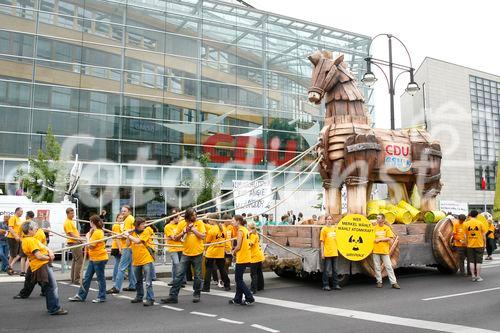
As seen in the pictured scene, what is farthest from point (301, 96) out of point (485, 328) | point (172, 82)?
point (485, 328)

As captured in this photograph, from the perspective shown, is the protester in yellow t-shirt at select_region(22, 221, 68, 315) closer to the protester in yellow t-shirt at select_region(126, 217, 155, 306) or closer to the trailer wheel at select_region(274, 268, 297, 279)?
the protester in yellow t-shirt at select_region(126, 217, 155, 306)

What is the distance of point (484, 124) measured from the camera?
46688 millimetres

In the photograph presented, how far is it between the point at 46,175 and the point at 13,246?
29.6ft

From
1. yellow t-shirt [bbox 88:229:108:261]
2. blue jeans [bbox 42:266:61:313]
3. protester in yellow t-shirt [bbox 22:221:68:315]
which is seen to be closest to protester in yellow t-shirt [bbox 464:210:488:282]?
yellow t-shirt [bbox 88:229:108:261]

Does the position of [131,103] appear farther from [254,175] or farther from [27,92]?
[254,175]

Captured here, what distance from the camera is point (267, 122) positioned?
3164cm

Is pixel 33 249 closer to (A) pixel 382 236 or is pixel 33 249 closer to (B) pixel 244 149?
(A) pixel 382 236

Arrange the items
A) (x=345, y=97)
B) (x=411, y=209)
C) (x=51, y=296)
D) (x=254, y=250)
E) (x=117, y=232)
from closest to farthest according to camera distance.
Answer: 1. (x=51, y=296)
2. (x=254, y=250)
3. (x=117, y=232)
4. (x=345, y=97)
5. (x=411, y=209)

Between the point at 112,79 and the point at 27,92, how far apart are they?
14.5 feet

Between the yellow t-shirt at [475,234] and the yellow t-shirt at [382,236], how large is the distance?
6.82 feet

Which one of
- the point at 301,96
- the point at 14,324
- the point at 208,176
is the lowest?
the point at 14,324

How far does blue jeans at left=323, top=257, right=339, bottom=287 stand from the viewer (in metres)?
10.3

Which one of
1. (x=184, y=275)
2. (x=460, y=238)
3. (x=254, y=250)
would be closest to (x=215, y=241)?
(x=254, y=250)

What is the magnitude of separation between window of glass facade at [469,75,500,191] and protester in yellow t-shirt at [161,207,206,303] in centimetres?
4175
